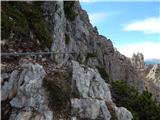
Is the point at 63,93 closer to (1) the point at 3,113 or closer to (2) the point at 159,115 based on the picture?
(1) the point at 3,113

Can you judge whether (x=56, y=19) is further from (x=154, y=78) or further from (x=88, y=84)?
(x=154, y=78)

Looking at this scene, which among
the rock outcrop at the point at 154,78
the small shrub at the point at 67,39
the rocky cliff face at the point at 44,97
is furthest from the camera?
the rock outcrop at the point at 154,78

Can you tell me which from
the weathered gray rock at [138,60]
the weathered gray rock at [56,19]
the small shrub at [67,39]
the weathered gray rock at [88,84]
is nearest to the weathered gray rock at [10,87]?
the weathered gray rock at [88,84]

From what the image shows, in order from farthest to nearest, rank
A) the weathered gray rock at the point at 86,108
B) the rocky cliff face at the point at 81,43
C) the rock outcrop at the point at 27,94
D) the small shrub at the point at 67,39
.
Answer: the small shrub at the point at 67,39, the rocky cliff face at the point at 81,43, the weathered gray rock at the point at 86,108, the rock outcrop at the point at 27,94

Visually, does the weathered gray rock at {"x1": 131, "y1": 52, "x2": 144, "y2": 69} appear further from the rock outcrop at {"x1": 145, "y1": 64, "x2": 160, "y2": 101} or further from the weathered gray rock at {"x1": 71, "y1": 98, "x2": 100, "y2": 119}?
the weathered gray rock at {"x1": 71, "y1": 98, "x2": 100, "y2": 119}

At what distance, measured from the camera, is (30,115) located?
16359mm

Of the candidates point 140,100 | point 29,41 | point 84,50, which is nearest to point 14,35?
point 29,41

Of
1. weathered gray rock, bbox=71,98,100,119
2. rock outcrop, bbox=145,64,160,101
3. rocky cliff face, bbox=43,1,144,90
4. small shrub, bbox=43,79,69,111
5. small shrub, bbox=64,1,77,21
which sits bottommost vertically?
rock outcrop, bbox=145,64,160,101

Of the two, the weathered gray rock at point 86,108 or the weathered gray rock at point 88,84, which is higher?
the weathered gray rock at point 88,84

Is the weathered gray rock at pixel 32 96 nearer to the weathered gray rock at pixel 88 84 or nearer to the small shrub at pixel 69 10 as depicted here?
the weathered gray rock at pixel 88 84

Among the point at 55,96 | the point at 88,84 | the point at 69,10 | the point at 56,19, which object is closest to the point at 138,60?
the point at 69,10

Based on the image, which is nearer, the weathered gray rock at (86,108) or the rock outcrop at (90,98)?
the weathered gray rock at (86,108)

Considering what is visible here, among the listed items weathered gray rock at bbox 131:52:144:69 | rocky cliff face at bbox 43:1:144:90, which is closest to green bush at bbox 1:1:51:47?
rocky cliff face at bbox 43:1:144:90

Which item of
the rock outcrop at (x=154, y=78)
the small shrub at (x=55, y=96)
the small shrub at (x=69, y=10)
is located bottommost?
the rock outcrop at (x=154, y=78)
